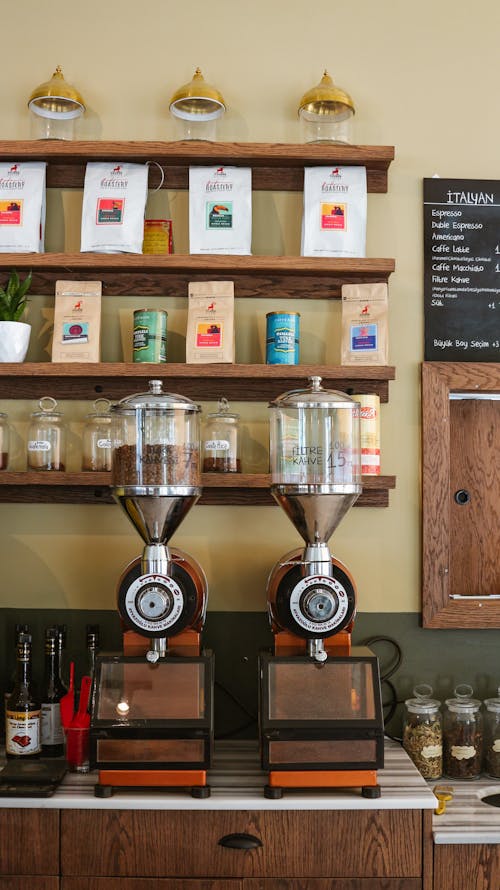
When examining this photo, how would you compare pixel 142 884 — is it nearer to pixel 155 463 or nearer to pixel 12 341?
pixel 155 463

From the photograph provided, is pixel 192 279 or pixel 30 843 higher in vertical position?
pixel 192 279

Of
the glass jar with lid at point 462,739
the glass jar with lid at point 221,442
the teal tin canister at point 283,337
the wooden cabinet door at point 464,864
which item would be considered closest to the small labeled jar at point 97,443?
the glass jar with lid at point 221,442

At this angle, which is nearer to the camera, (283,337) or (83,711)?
(83,711)

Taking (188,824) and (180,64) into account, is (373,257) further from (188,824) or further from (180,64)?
(188,824)

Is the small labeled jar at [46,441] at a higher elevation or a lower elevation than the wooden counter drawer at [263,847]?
higher

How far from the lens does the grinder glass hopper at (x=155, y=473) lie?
6.93 feet

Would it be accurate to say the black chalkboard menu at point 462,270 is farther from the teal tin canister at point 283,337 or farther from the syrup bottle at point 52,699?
the syrup bottle at point 52,699

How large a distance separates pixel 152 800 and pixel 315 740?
42 cm

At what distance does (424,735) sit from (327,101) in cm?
185

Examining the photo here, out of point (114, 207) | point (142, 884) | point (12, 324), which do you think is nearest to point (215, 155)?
point (114, 207)

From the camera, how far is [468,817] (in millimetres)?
2166

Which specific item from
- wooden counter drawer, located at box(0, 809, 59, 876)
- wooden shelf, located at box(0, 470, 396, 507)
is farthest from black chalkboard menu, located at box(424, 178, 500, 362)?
wooden counter drawer, located at box(0, 809, 59, 876)

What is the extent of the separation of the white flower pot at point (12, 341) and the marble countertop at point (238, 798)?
46.7 inches

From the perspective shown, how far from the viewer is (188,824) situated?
2.08 meters
